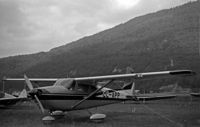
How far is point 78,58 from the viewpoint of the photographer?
69.6 meters

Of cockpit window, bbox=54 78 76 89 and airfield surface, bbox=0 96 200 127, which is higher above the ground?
cockpit window, bbox=54 78 76 89

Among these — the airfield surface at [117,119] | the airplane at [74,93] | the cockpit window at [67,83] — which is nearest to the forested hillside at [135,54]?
the airfield surface at [117,119]

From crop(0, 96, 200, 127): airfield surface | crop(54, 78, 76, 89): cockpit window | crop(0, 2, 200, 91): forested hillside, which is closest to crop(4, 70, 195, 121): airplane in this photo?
crop(54, 78, 76, 89): cockpit window

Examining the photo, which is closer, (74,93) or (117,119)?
(74,93)

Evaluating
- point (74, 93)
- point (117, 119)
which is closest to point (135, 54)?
point (117, 119)

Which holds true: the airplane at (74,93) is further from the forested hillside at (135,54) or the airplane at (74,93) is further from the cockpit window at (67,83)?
the forested hillside at (135,54)

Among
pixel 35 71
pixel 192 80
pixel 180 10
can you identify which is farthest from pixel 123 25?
pixel 192 80

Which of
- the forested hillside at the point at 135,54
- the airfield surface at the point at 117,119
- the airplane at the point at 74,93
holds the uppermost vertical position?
the forested hillside at the point at 135,54

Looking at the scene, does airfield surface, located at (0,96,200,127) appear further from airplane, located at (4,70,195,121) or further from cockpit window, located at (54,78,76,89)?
cockpit window, located at (54,78,76,89)

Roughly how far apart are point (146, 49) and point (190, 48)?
11478 millimetres

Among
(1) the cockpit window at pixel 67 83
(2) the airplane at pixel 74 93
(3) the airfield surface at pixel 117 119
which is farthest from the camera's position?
(1) the cockpit window at pixel 67 83

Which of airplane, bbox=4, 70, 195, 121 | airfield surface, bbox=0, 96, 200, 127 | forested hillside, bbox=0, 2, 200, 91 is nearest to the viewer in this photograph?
airfield surface, bbox=0, 96, 200, 127

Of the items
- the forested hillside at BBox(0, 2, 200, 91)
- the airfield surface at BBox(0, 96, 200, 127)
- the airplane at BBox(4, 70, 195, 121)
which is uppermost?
the forested hillside at BBox(0, 2, 200, 91)

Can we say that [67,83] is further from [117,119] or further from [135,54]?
[135,54]
